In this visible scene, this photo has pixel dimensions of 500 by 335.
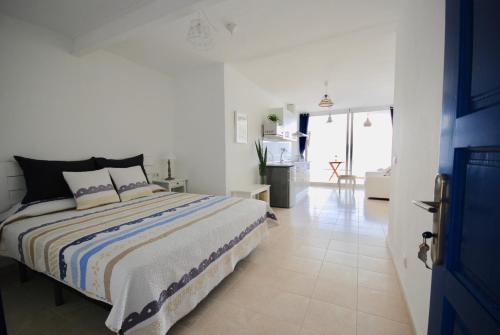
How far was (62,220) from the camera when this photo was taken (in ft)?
5.92

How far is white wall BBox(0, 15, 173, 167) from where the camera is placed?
6.98 feet

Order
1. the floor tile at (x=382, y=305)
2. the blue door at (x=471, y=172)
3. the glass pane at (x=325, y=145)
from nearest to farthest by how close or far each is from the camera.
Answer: the blue door at (x=471, y=172)
the floor tile at (x=382, y=305)
the glass pane at (x=325, y=145)

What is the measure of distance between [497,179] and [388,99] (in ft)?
21.5

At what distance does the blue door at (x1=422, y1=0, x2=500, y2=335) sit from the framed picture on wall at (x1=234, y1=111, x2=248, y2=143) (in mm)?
3215

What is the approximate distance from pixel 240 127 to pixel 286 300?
2.88 metres

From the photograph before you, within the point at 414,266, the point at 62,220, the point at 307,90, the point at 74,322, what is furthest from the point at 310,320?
the point at 307,90

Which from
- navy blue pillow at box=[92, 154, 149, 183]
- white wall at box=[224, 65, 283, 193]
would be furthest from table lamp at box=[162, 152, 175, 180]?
white wall at box=[224, 65, 283, 193]

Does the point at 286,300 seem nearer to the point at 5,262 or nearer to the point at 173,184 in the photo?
the point at 173,184

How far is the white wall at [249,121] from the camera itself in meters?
3.58

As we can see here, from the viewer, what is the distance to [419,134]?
1.41m

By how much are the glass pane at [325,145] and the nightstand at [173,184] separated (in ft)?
16.8

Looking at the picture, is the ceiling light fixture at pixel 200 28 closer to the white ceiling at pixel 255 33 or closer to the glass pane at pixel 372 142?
the white ceiling at pixel 255 33

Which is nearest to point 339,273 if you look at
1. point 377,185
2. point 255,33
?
point 255,33

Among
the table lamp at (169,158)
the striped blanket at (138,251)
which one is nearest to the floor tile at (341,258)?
the striped blanket at (138,251)
